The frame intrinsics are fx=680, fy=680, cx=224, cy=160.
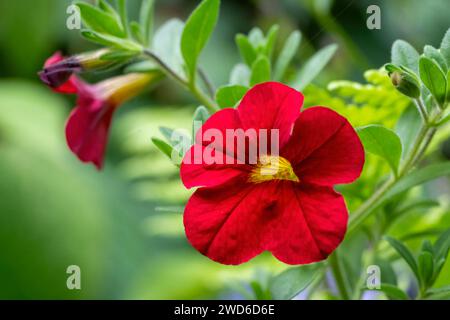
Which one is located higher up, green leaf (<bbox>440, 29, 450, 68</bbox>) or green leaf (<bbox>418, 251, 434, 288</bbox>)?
green leaf (<bbox>440, 29, 450, 68</bbox>)

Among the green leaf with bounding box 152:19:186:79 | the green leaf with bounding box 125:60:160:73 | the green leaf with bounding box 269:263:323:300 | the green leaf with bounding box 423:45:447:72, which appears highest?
the green leaf with bounding box 152:19:186:79

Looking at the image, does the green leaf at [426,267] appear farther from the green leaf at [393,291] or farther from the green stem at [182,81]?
the green stem at [182,81]

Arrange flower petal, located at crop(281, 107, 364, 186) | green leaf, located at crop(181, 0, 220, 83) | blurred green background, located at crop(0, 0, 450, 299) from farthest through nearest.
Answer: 1. blurred green background, located at crop(0, 0, 450, 299)
2. green leaf, located at crop(181, 0, 220, 83)
3. flower petal, located at crop(281, 107, 364, 186)

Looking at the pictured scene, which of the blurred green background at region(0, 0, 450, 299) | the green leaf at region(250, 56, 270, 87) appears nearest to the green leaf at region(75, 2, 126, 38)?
the green leaf at region(250, 56, 270, 87)

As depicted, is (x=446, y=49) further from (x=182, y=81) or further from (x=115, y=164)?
(x=115, y=164)

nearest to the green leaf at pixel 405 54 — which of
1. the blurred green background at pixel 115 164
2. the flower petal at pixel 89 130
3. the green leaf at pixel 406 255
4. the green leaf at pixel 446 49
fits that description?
the green leaf at pixel 446 49

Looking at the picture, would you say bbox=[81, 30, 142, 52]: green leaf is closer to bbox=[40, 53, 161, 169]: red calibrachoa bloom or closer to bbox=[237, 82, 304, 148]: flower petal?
bbox=[40, 53, 161, 169]: red calibrachoa bloom

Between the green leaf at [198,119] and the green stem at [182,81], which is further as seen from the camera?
the green stem at [182,81]
